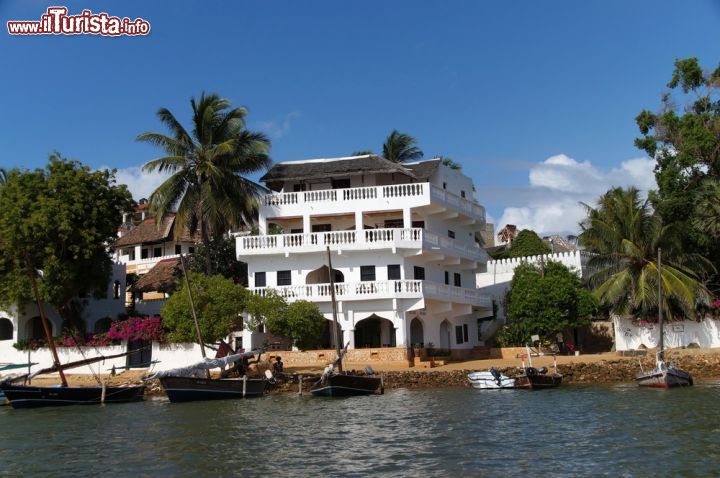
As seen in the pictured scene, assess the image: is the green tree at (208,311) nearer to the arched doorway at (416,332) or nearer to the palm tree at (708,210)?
the arched doorway at (416,332)

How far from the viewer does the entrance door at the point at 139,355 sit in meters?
42.8

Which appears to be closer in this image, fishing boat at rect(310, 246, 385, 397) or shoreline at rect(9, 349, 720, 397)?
fishing boat at rect(310, 246, 385, 397)

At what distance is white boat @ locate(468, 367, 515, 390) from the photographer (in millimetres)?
34375

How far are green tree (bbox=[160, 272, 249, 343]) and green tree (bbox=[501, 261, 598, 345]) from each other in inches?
629

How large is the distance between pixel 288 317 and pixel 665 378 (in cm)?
1833

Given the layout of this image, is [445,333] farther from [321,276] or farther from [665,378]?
[665,378]

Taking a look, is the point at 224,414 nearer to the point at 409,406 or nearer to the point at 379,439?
the point at 409,406

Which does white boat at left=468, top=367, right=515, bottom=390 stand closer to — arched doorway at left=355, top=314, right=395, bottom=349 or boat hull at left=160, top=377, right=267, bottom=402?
arched doorway at left=355, top=314, right=395, bottom=349

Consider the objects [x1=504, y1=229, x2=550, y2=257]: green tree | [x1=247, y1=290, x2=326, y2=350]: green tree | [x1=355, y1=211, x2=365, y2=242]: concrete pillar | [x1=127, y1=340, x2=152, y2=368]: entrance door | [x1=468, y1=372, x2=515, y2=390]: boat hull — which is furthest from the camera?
[x1=504, y1=229, x2=550, y2=257]: green tree

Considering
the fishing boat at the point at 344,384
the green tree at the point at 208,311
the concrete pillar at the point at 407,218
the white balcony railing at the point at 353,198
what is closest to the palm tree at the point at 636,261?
the white balcony railing at the point at 353,198

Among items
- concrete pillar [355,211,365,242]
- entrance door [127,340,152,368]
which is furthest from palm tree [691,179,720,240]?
entrance door [127,340,152,368]

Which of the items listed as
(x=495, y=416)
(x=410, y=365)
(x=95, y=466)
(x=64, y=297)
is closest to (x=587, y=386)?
(x=410, y=365)

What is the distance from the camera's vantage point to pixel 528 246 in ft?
200

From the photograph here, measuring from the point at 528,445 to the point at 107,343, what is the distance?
29655 millimetres
